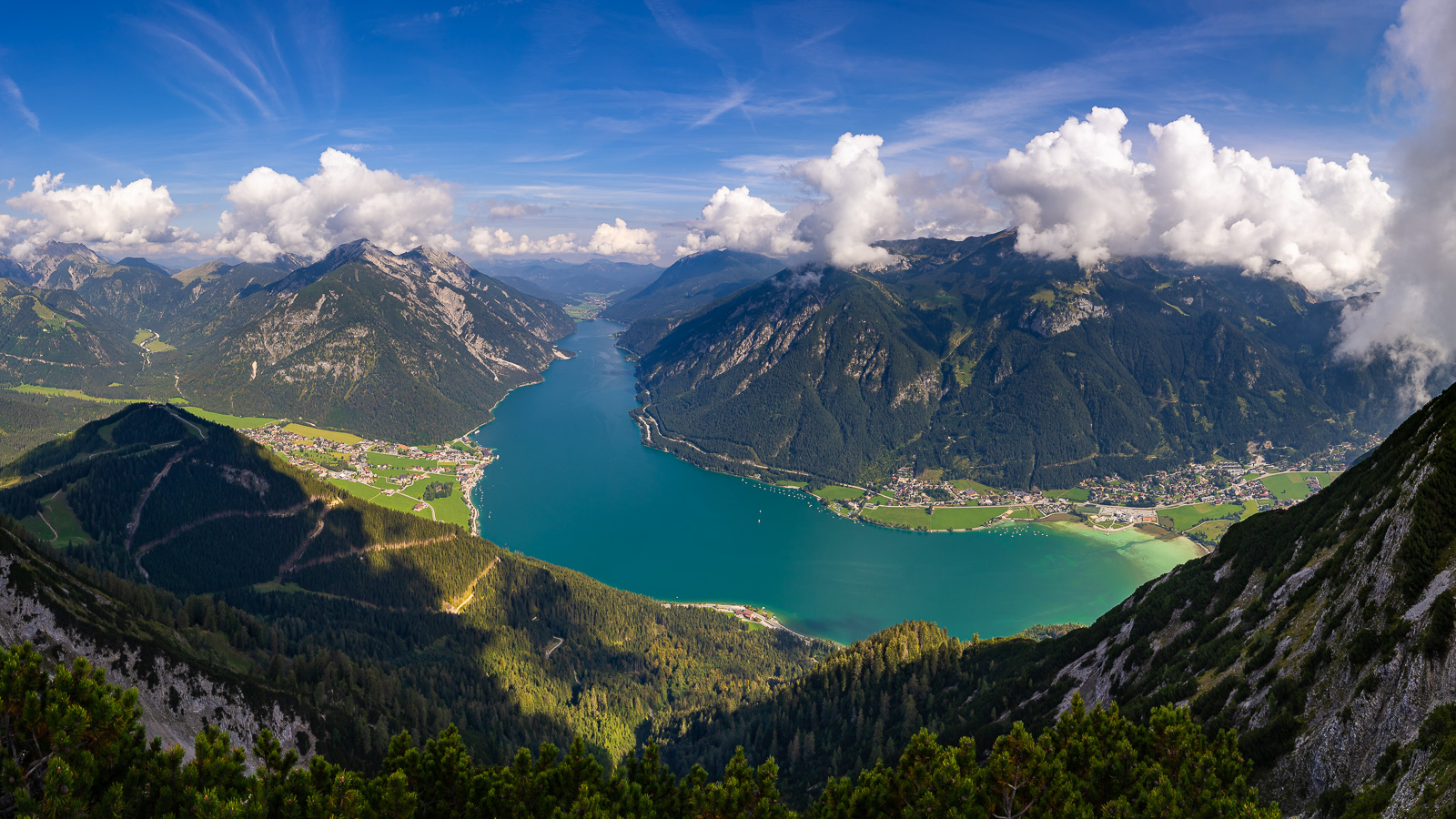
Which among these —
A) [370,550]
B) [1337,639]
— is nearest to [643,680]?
[370,550]

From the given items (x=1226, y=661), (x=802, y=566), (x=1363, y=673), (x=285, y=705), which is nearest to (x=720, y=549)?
(x=802, y=566)

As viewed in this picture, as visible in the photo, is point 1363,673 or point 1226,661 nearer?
point 1363,673

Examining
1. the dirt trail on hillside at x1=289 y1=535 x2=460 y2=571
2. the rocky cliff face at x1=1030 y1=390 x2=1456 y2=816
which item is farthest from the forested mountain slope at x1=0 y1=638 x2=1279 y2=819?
the dirt trail on hillside at x1=289 y1=535 x2=460 y2=571

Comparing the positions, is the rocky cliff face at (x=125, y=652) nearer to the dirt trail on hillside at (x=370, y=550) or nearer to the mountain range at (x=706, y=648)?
the mountain range at (x=706, y=648)

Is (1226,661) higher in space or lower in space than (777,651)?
higher

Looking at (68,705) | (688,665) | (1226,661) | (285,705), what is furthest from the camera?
(688,665)

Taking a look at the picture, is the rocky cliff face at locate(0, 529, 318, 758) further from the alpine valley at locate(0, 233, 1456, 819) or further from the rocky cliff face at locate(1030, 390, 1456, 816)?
the rocky cliff face at locate(1030, 390, 1456, 816)

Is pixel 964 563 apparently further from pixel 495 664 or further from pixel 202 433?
pixel 202 433
